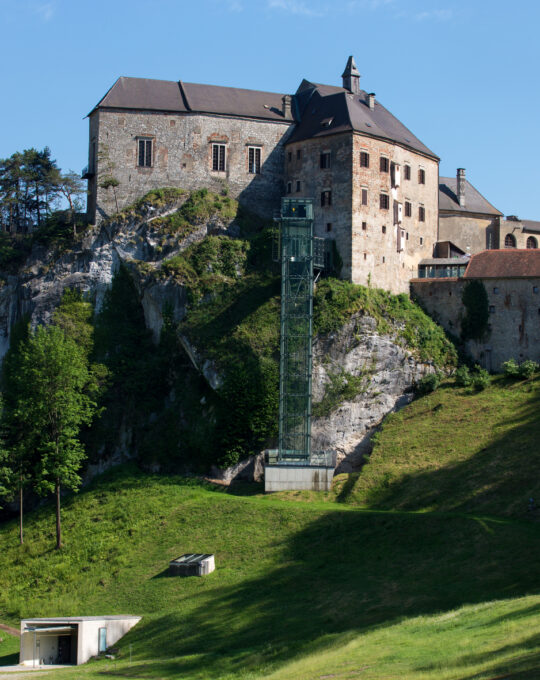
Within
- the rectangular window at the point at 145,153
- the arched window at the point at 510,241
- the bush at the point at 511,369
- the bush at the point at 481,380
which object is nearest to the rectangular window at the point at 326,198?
the rectangular window at the point at 145,153

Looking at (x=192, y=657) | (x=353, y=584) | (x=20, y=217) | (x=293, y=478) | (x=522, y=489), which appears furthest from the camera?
(x=20, y=217)

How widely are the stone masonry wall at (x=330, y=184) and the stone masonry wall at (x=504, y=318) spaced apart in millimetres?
8306

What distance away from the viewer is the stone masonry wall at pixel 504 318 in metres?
66.1

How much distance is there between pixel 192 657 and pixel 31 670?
7.75 m

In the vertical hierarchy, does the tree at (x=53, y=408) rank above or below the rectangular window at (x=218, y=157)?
below

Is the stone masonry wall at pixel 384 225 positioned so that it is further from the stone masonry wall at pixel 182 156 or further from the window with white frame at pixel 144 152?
the window with white frame at pixel 144 152

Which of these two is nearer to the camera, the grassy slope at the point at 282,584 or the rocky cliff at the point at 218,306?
the grassy slope at the point at 282,584

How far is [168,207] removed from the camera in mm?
72000

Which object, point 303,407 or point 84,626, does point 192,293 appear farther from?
point 84,626

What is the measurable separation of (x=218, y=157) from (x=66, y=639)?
140 feet

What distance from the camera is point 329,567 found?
1812 inches

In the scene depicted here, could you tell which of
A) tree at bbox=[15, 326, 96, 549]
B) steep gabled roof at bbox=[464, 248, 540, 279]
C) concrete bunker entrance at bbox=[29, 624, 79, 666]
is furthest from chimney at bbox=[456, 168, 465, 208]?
concrete bunker entrance at bbox=[29, 624, 79, 666]

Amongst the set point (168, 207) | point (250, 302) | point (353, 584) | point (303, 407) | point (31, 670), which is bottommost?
point (31, 670)

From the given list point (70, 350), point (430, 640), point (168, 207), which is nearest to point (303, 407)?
point (70, 350)
